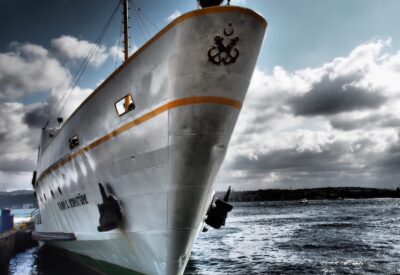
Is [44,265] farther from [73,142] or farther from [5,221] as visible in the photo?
[73,142]

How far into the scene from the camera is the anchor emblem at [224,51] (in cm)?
529

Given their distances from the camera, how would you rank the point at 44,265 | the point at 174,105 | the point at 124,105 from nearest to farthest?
1. the point at 174,105
2. the point at 124,105
3. the point at 44,265

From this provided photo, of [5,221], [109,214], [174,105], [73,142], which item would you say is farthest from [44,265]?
[174,105]

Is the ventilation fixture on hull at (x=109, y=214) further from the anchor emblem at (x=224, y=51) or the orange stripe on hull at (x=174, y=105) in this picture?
the anchor emblem at (x=224, y=51)

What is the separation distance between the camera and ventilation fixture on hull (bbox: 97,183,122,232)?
659cm

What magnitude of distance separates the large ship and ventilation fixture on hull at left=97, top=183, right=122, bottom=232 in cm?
2

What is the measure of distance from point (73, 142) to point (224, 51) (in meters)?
5.71

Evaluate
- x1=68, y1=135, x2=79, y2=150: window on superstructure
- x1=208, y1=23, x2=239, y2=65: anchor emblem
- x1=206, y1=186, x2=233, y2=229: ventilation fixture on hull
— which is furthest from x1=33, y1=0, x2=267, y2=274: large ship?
x1=206, y1=186, x2=233, y2=229: ventilation fixture on hull

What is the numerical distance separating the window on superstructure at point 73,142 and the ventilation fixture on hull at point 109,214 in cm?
235

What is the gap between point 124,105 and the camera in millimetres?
6590

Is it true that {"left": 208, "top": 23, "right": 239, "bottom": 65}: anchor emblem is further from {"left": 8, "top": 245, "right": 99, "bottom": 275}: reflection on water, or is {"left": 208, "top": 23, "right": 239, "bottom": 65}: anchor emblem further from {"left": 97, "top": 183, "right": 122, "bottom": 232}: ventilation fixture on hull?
{"left": 8, "top": 245, "right": 99, "bottom": 275}: reflection on water

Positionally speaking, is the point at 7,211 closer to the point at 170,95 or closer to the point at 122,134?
the point at 122,134

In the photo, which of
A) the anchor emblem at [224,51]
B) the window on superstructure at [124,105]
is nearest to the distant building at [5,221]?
the window on superstructure at [124,105]

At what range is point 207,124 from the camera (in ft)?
18.0
